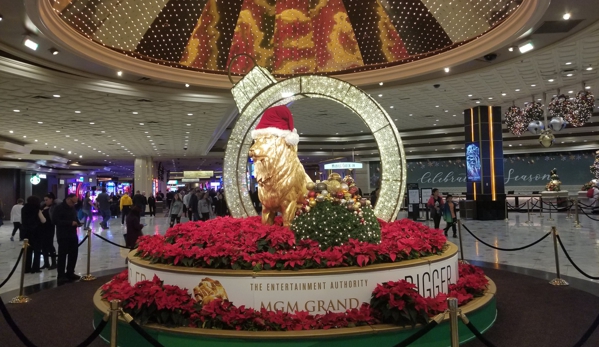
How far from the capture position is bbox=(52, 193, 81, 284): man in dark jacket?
23.0ft

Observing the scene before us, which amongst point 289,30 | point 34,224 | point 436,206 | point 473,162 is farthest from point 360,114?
point 473,162

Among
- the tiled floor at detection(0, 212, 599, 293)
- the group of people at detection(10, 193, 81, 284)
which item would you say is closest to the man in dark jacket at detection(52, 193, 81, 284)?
the group of people at detection(10, 193, 81, 284)

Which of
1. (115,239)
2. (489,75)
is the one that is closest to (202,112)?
(115,239)

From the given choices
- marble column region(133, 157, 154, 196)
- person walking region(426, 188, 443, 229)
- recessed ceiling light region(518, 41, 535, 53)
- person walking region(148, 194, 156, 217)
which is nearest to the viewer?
recessed ceiling light region(518, 41, 535, 53)

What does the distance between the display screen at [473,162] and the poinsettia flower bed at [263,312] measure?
1331 cm

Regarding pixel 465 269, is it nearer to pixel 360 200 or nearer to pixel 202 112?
pixel 360 200

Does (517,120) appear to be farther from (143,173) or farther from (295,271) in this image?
(143,173)

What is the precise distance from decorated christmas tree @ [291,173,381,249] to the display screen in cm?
1264

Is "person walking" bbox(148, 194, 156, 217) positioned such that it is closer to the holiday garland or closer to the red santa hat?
the holiday garland

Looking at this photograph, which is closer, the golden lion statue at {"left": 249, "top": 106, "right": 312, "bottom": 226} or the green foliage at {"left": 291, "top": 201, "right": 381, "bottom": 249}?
the green foliage at {"left": 291, "top": 201, "right": 381, "bottom": 249}

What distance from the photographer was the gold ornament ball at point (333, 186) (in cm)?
494

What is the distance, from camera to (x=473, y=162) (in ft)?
53.7

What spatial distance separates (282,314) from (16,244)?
12025 millimetres

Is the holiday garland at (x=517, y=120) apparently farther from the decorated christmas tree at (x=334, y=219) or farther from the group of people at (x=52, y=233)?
the group of people at (x=52, y=233)
